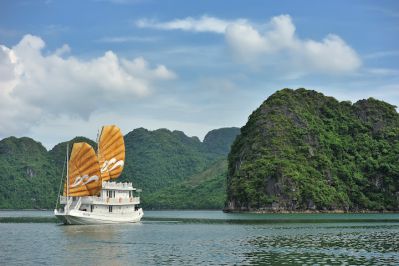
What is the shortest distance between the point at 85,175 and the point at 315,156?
9945cm

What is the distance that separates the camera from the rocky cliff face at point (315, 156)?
138125 mm

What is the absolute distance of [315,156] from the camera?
509 feet

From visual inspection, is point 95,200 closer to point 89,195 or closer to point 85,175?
point 89,195

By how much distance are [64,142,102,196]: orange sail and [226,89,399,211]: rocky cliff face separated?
7409 cm

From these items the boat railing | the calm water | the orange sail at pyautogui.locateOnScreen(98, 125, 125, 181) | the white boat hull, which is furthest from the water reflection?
the orange sail at pyautogui.locateOnScreen(98, 125, 125, 181)

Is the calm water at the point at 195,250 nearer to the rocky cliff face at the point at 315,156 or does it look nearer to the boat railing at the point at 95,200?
the boat railing at the point at 95,200

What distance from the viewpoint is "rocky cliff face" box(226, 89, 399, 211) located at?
138125mm

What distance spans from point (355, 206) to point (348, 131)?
32366mm

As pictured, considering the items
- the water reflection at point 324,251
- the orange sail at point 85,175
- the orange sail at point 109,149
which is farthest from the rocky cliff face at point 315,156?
the water reflection at point 324,251

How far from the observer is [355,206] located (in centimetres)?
14925

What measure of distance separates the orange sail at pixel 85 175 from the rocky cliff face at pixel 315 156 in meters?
74.1

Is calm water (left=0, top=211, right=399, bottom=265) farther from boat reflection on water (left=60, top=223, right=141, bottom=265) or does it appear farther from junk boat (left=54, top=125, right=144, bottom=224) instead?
junk boat (left=54, top=125, right=144, bottom=224)

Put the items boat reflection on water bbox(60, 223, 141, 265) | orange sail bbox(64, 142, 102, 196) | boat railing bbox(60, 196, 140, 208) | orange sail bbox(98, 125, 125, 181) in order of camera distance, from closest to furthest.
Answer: boat reflection on water bbox(60, 223, 141, 265) < orange sail bbox(64, 142, 102, 196) < boat railing bbox(60, 196, 140, 208) < orange sail bbox(98, 125, 125, 181)

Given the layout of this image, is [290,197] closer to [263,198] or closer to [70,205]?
[263,198]
